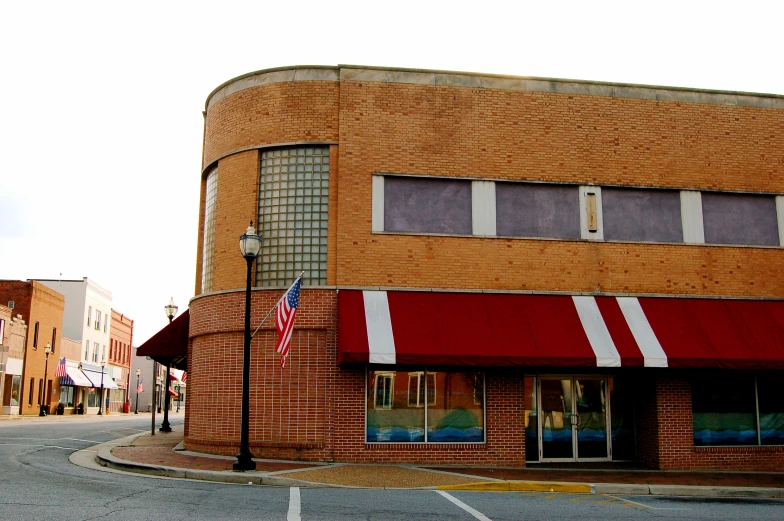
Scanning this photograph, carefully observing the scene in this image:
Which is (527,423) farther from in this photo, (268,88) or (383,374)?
(268,88)

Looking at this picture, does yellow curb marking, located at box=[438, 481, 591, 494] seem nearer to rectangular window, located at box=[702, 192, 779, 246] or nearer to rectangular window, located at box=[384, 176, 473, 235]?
rectangular window, located at box=[384, 176, 473, 235]

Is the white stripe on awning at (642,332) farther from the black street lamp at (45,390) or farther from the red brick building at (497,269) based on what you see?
the black street lamp at (45,390)

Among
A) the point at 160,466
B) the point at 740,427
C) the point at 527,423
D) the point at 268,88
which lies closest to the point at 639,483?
the point at 527,423

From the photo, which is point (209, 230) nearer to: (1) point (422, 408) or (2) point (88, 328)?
(1) point (422, 408)

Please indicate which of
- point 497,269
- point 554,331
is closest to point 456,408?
point 554,331

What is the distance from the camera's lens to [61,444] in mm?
22594

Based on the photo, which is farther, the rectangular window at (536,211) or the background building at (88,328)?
the background building at (88,328)

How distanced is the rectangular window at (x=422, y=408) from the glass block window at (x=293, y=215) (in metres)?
3.05

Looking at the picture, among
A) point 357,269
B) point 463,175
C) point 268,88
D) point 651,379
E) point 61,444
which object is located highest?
point 268,88

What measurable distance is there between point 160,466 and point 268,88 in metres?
9.44

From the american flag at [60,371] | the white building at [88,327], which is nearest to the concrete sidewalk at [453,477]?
the american flag at [60,371]

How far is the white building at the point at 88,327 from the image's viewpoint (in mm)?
66312

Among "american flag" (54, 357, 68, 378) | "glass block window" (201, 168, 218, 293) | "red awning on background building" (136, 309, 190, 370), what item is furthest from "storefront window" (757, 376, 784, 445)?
"american flag" (54, 357, 68, 378)

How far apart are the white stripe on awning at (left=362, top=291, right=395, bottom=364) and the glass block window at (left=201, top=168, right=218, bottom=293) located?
4.58 metres
